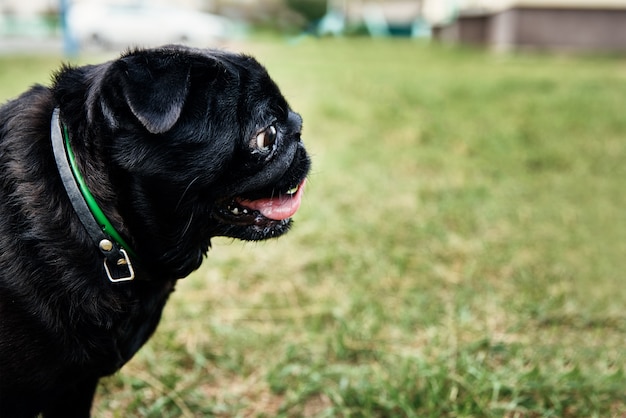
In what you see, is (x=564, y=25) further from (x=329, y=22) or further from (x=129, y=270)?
(x=329, y=22)

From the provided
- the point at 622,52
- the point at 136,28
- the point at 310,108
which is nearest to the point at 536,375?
the point at 310,108

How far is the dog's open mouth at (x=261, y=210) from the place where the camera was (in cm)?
218

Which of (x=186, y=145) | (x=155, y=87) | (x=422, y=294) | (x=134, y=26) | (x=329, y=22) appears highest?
(x=155, y=87)

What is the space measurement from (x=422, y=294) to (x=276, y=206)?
5.52ft

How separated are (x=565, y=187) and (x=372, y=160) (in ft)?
6.10

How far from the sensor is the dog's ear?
71.6 inches

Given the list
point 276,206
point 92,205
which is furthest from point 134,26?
point 92,205

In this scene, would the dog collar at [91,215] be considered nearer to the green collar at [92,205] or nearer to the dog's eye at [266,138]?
the green collar at [92,205]

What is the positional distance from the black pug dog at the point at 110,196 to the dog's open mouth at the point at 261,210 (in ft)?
0.04

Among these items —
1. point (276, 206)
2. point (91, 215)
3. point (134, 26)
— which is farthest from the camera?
point (134, 26)

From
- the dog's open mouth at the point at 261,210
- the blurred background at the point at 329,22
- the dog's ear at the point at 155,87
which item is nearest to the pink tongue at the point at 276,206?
the dog's open mouth at the point at 261,210

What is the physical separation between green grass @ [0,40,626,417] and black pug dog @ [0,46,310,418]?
0.75 meters

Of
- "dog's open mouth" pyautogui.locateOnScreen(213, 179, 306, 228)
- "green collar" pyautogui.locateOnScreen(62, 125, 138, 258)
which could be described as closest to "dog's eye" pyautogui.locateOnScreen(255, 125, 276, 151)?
"dog's open mouth" pyautogui.locateOnScreen(213, 179, 306, 228)

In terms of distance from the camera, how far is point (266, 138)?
2168 mm
